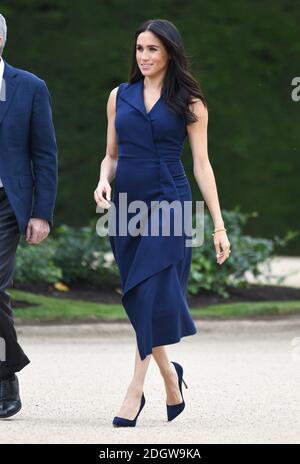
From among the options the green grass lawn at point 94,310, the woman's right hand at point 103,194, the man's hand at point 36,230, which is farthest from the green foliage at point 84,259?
the woman's right hand at point 103,194

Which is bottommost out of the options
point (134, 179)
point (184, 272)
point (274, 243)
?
point (274, 243)

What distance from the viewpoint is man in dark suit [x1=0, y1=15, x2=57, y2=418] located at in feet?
20.1

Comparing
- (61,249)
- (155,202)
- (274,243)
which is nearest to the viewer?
(155,202)

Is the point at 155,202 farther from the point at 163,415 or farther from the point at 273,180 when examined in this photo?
the point at 273,180

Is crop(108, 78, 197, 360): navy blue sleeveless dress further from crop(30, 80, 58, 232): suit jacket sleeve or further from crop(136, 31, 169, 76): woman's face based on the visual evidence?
crop(30, 80, 58, 232): suit jacket sleeve

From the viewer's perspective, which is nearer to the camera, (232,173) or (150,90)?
(150,90)

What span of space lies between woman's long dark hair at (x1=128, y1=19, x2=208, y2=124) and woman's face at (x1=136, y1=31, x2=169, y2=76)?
0.07ft

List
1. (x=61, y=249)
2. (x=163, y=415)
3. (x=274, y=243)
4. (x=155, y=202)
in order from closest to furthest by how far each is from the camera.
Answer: (x=155, y=202)
(x=163, y=415)
(x=61, y=249)
(x=274, y=243)

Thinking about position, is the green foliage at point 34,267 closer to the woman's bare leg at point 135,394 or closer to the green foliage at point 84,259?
the green foliage at point 84,259

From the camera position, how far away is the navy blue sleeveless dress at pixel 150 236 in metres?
5.93

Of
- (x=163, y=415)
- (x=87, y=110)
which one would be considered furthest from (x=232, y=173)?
(x=163, y=415)

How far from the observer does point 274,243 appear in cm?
1194

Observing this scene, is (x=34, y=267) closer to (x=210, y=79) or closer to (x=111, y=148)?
(x=210, y=79)

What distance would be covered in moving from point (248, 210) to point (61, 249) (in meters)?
2.04
